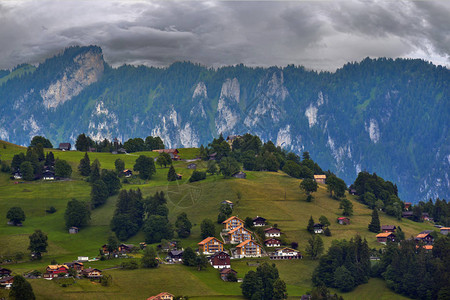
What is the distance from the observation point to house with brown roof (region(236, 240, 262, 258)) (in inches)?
5423

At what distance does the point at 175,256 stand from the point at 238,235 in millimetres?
17648

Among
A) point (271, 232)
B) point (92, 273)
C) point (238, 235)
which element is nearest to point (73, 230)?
point (238, 235)

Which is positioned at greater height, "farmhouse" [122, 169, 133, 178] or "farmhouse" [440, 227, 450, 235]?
"farmhouse" [122, 169, 133, 178]

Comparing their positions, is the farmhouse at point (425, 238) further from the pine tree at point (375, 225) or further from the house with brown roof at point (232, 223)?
the house with brown roof at point (232, 223)

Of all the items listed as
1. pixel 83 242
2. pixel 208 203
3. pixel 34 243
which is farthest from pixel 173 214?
pixel 34 243

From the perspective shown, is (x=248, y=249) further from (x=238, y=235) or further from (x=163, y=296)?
(x=163, y=296)

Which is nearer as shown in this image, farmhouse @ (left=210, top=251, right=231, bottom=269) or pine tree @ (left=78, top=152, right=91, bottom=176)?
farmhouse @ (left=210, top=251, right=231, bottom=269)

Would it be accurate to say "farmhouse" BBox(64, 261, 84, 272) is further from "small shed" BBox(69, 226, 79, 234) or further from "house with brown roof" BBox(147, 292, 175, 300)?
"small shed" BBox(69, 226, 79, 234)

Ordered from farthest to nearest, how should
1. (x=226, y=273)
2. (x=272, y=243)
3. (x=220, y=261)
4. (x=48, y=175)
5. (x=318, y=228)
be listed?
(x=48, y=175) → (x=318, y=228) → (x=272, y=243) → (x=220, y=261) → (x=226, y=273)

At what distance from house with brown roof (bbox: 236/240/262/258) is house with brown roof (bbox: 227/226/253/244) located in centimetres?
442

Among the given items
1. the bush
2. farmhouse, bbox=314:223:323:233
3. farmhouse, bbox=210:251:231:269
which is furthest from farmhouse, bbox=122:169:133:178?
farmhouse, bbox=210:251:231:269

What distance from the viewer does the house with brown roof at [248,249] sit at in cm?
13775

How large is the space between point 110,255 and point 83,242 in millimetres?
14908

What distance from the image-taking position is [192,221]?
15450cm
